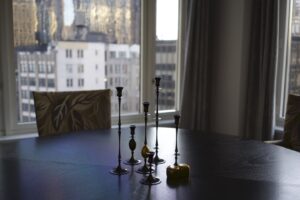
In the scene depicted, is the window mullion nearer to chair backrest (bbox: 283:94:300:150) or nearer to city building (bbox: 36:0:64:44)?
city building (bbox: 36:0:64:44)

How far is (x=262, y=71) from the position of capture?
10.0ft

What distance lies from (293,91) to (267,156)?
5.02 ft

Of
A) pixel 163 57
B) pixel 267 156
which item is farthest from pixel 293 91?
pixel 267 156

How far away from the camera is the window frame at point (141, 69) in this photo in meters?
2.81

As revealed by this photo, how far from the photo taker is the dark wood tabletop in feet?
4.40

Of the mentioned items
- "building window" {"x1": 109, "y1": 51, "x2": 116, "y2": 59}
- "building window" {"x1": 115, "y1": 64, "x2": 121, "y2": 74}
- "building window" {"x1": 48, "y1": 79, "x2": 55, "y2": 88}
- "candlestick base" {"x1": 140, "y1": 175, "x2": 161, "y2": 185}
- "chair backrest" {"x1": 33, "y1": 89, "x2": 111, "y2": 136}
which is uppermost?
"building window" {"x1": 109, "y1": 51, "x2": 116, "y2": 59}

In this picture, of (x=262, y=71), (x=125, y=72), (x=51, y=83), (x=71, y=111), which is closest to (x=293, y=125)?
(x=262, y=71)

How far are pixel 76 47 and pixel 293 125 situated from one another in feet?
6.02

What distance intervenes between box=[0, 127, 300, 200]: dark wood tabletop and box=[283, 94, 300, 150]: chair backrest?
46 centimetres

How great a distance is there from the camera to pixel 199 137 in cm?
216

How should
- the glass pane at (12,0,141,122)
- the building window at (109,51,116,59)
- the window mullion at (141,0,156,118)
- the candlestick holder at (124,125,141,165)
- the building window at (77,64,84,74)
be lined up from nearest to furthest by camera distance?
the candlestick holder at (124,125,141,165)
the glass pane at (12,0,141,122)
the building window at (77,64,84,74)
the building window at (109,51,116,59)
the window mullion at (141,0,156,118)

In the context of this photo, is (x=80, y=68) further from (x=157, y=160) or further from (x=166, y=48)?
(x=157, y=160)

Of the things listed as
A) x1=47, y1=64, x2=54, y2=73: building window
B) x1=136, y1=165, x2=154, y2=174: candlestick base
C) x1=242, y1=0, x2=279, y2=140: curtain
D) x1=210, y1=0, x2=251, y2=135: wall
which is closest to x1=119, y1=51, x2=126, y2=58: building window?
x1=47, y1=64, x2=54, y2=73: building window

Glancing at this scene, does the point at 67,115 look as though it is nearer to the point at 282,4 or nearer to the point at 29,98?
the point at 29,98
